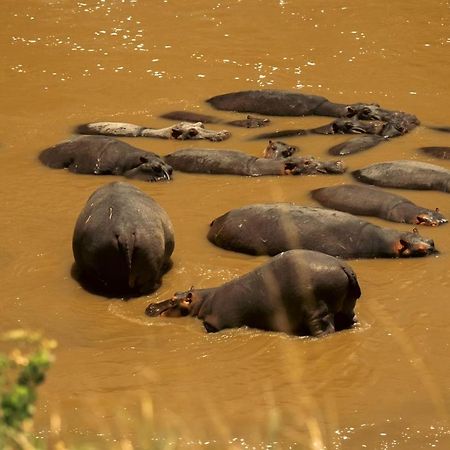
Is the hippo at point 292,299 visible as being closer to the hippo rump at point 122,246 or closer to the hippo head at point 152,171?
the hippo rump at point 122,246

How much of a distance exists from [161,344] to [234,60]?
32.6 ft

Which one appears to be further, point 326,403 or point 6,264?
point 6,264

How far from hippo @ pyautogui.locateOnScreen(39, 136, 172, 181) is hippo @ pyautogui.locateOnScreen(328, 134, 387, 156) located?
2063mm

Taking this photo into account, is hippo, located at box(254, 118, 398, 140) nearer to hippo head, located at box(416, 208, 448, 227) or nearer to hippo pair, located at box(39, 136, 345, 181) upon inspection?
hippo pair, located at box(39, 136, 345, 181)

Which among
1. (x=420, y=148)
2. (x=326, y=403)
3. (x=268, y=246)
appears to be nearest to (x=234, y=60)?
(x=420, y=148)

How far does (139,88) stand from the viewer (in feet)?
48.9

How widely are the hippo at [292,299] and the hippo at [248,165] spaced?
12.5ft

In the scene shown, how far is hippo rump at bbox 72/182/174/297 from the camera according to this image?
7.65 m

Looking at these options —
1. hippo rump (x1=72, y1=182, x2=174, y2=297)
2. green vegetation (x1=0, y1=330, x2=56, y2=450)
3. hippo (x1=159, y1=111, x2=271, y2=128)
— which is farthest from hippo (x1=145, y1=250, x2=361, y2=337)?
hippo (x1=159, y1=111, x2=271, y2=128)

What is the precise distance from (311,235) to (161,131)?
453cm

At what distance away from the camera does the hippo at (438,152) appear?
1152cm

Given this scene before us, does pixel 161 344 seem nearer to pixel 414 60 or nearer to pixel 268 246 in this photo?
pixel 268 246

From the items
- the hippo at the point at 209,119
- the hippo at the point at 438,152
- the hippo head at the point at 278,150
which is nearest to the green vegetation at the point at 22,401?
the hippo head at the point at 278,150

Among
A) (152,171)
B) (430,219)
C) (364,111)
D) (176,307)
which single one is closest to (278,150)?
(152,171)
